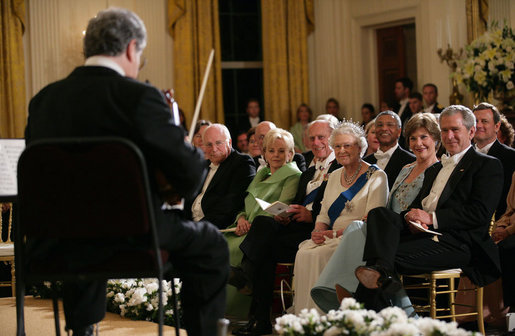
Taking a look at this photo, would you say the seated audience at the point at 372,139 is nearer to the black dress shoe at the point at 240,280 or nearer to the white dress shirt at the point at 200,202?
the white dress shirt at the point at 200,202

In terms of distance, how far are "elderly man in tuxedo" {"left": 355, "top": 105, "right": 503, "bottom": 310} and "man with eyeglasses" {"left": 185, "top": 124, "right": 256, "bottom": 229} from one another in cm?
166

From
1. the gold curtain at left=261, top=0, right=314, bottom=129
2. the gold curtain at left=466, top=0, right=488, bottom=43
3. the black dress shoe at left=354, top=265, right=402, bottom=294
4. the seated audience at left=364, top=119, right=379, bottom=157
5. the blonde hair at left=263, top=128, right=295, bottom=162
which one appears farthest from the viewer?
the gold curtain at left=261, top=0, right=314, bottom=129

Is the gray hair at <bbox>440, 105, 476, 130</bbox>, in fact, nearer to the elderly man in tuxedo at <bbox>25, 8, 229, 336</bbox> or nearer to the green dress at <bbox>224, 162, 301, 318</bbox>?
the green dress at <bbox>224, 162, 301, 318</bbox>

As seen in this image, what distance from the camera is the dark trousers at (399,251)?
3859 millimetres

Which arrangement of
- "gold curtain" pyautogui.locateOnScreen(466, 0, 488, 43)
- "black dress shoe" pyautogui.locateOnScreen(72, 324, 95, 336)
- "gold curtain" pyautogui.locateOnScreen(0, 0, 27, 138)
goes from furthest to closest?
"gold curtain" pyautogui.locateOnScreen(0, 0, 27, 138), "gold curtain" pyautogui.locateOnScreen(466, 0, 488, 43), "black dress shoe" pyautogui.locateOnScreen(72, 324, 95, 336)

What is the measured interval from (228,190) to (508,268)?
213cm

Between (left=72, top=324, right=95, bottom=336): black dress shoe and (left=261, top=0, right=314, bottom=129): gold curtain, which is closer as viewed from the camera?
(left=72, top=324, right=95, bottom=336): black dress shoe

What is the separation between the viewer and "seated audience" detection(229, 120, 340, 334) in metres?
4.62

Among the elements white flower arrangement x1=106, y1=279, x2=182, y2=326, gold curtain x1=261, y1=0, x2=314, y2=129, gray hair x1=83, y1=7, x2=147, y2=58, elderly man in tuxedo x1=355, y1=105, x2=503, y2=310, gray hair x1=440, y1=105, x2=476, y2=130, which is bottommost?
white flower arrangement x1=106, y1=279, x2=182, y2=326

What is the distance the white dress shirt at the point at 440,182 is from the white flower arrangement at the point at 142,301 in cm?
166

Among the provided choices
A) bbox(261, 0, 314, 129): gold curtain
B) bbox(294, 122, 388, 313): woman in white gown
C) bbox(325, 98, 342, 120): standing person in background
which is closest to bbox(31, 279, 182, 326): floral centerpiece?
bbox(294, 122, 388, 313): woman in white gown

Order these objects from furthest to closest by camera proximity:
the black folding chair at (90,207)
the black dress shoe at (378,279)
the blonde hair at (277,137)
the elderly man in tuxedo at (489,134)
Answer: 1. the blonde hair at (277,137)
2. the elderly man in tuxedo at (489,134)
3. the black dress shoe at (378,279)
4. the black folding chair at (90,207)

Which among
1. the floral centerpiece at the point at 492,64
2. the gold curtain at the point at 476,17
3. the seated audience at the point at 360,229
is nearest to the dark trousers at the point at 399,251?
the seated audience at the point at 360,229

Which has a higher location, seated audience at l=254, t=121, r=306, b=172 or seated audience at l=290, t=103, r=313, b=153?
seated audience at l=290, t=103, r=313, b=153
